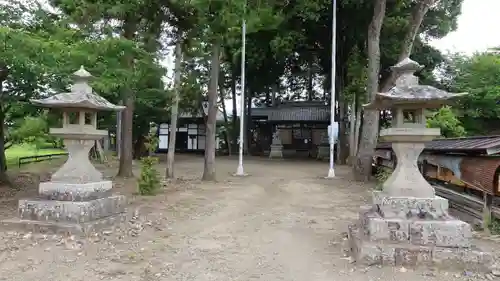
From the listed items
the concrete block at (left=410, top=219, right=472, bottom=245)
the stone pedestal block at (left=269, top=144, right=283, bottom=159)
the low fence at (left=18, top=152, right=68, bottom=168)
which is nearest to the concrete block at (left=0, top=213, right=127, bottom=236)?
the concrete block at (left=410, top=219, right=472, bottom=245)

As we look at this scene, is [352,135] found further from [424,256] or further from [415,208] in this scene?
[424,256]

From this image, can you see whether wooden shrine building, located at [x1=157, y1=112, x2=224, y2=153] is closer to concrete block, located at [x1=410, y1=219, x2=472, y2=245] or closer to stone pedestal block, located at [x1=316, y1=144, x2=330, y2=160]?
stone pedestal block, located at [x1=316, y1=144, x2=330, y2=160]

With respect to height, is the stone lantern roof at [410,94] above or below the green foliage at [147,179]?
above

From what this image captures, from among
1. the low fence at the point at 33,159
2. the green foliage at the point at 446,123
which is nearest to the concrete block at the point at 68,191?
the green foliage at the point at 446,123

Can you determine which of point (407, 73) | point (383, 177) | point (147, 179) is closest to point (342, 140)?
point (383, 177)

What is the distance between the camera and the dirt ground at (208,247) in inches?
231

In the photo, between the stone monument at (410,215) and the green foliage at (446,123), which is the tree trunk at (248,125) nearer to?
the green foliage at (446,123)

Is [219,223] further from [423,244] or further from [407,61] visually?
[407,61]

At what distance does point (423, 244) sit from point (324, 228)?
2840 millimetres

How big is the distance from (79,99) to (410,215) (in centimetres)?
618

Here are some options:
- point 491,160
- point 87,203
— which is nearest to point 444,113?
point 491,160

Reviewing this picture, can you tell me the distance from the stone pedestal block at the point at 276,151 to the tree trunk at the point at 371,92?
55.5 feet

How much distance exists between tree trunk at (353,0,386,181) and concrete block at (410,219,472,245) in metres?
11.3

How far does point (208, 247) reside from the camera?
7.27 m
